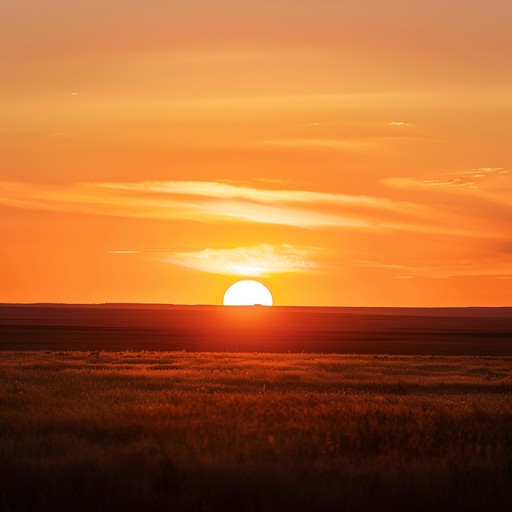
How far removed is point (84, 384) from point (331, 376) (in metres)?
11.8

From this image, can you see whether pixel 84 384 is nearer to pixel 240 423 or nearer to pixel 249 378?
pixel 249 378

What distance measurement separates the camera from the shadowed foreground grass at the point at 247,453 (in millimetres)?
12383

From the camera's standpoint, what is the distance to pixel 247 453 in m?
14.2

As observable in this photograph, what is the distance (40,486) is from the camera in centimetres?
1278

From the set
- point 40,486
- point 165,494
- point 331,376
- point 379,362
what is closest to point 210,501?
point 165,494

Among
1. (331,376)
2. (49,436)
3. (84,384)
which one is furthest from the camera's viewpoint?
(331,376)

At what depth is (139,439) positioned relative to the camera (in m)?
16.0

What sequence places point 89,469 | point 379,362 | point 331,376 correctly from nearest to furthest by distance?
point 89,469 → point 331,376 → point 379,362

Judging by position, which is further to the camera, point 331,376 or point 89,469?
point 331,376

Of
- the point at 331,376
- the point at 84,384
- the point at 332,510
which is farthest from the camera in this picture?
the point at 331,376

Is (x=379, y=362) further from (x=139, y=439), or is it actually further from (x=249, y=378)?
(x=139, y=439)

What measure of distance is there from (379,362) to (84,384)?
21.5 metres

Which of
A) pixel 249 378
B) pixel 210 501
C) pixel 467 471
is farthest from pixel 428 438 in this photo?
pixel 249 378

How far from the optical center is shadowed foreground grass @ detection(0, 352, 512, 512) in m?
12.4
